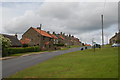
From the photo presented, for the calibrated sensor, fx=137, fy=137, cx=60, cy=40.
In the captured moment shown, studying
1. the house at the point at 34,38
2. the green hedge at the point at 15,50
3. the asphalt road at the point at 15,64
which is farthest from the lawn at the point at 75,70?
the house at the point at 34,38

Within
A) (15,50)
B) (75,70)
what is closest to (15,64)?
(75,70)

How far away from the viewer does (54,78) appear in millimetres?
7719

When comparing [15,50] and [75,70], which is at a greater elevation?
[15,50]

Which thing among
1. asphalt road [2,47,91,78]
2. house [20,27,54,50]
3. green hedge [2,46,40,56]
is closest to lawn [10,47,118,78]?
asphalt road [2,47,91,78]

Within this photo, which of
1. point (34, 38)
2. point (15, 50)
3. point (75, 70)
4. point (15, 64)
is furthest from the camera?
point (34, 38)

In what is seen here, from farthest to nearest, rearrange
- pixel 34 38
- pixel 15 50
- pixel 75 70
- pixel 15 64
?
1. pixel 34 38
2. pixel 15 50
3. pixel 15 64
4. pixel 75 70

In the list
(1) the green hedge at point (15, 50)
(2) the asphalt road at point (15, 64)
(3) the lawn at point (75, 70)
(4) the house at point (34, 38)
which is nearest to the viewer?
(3) the lawn at point (75, 70)

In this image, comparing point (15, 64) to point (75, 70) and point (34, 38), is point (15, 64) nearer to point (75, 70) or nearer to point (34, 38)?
point (75, 70)

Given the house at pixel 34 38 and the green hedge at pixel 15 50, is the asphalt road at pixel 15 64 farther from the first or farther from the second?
the house at pixel 34 38

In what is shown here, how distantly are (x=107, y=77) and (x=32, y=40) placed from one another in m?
50.2

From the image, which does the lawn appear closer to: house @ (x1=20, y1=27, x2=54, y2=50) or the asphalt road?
the asphalt road

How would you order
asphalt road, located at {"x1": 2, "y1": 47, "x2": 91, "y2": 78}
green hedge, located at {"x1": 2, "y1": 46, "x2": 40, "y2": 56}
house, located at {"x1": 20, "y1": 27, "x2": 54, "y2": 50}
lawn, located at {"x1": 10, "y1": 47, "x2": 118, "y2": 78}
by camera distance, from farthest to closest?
house, located at {"x1": 20, "y1": 27, "x2": 54, "y2": 50}, green hedge, located at {"x1": 2, "y1": 46, "x2": 40, "y2": 56}, asphalt road, located at {"x1": 2, "y1": 47, "x2": 91, "y2": 78}, lawn, located at {"x1": 10, "y1": 47, "x2": 118, "y2": 78}

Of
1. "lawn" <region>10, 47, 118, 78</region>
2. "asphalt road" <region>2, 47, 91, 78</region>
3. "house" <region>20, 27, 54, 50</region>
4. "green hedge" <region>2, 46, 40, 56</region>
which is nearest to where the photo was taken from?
"lawn" <region>10, 47, 118, 78</region>

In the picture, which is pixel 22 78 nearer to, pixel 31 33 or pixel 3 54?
pixel 3 54
